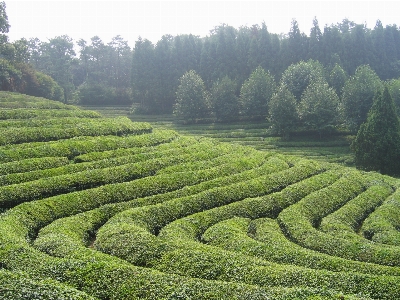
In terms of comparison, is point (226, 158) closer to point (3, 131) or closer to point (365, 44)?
point (3, 131)

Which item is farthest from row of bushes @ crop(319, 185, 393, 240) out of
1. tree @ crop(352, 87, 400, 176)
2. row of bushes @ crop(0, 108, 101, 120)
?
row of bushes @ crop(0, 108, 101, 120)

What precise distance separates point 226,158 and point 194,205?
10.8 m

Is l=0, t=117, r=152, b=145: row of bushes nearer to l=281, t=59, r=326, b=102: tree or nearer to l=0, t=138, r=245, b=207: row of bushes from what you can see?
l=0, t=138, r=245, b=207: row of bushes

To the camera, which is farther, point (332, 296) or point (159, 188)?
point (159, 188)

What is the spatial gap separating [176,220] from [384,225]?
12.6 m

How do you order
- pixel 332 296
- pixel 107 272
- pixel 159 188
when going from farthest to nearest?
pixel 159 188 → pixel 107 272 → pixel 332 296

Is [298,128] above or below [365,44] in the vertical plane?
below

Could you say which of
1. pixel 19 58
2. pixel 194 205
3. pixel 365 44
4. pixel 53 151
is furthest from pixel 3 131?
pixel 365 44

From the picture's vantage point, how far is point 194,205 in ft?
77.7

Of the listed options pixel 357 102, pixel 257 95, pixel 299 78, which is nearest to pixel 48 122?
pixel 257 95

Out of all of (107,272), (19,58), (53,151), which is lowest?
(107,272)

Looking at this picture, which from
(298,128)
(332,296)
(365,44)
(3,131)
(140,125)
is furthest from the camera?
(365,44)

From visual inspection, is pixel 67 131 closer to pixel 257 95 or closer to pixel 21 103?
pixel 21 103

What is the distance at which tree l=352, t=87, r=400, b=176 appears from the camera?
139 feet
